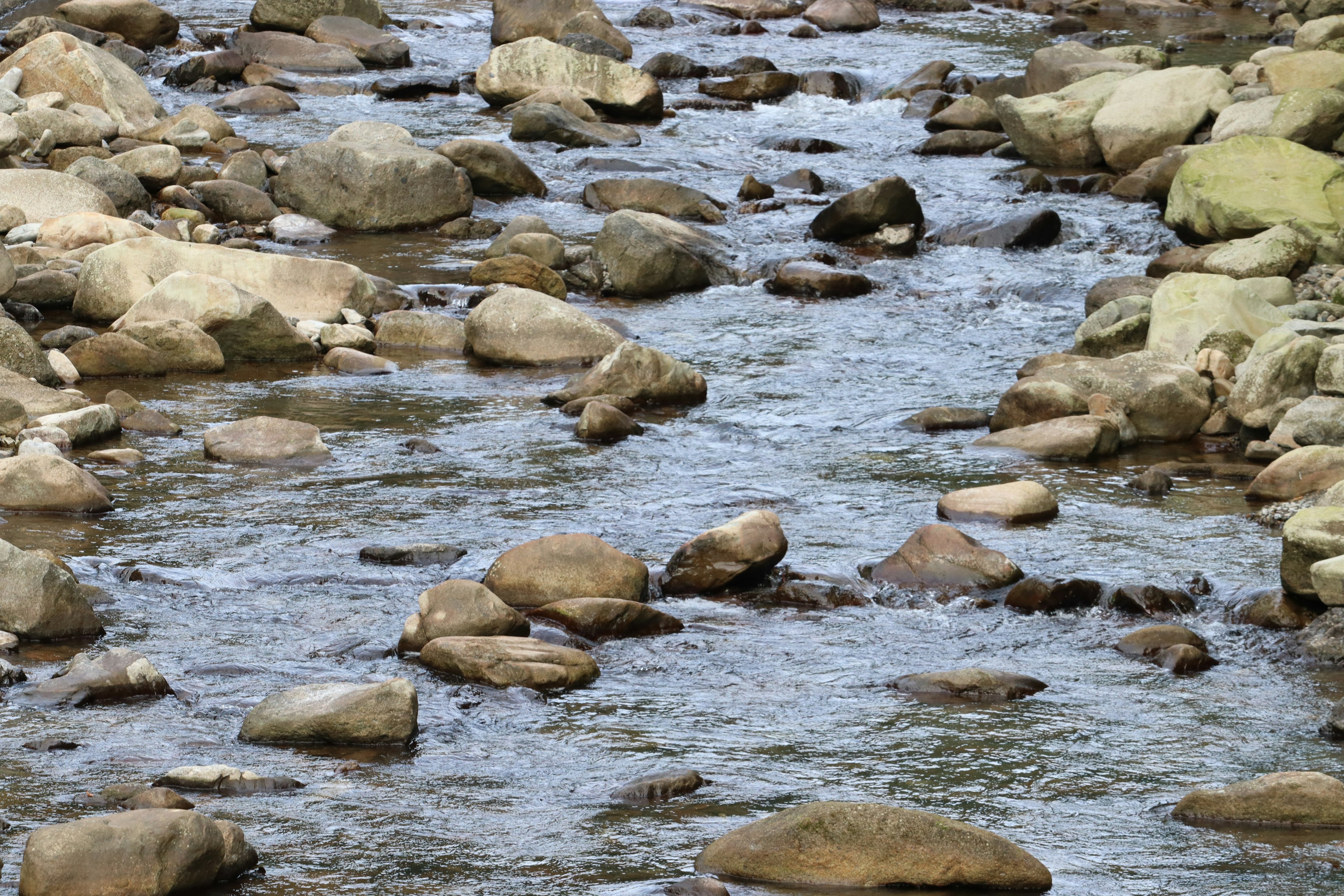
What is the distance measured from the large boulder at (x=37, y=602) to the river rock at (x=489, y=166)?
1007cm

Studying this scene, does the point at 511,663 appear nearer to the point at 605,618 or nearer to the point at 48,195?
the point at 605,618

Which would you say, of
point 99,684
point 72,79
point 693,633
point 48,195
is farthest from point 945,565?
point 72,79

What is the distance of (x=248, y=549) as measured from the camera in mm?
7707

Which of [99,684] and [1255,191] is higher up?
[1255,191]

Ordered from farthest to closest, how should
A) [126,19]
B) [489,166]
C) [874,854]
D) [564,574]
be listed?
1. [126,19]
2. [489,166]
3. [564,574]
4. [874,854]

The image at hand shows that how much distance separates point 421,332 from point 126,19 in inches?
501

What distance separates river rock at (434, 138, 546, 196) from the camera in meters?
16.2

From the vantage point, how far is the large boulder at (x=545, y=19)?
23.4 m

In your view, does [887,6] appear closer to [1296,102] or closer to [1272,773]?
[1296,102]

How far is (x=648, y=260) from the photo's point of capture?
13578 mm

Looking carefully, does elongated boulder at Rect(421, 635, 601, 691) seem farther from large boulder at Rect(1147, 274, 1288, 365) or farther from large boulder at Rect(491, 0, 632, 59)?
large boulder at Rect(491, 0, 632, 59)

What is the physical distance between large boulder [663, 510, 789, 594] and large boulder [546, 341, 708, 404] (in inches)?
128

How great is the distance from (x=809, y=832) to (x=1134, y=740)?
174 cm

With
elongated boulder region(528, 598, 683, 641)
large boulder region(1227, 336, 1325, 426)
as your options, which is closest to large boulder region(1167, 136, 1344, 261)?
large boulder region(1227, 336, 1325, 426)
